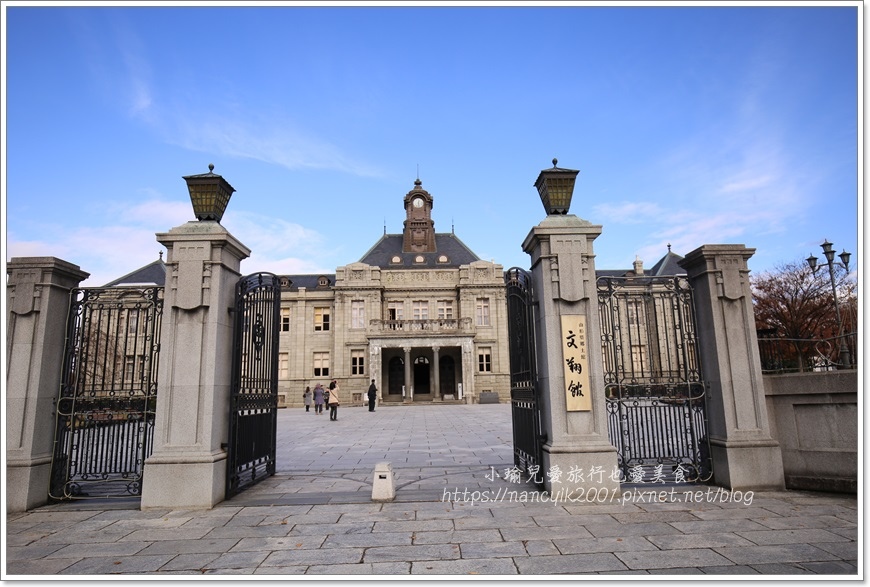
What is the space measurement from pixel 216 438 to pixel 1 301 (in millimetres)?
2856

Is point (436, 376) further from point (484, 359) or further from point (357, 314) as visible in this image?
point (357, 314)

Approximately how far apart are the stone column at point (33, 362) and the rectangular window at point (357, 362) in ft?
118

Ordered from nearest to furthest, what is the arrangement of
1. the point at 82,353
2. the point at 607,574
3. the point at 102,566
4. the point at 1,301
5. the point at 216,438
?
the point at 607,574 → the point at 102,566 → the point at 1,301 → the point at 216,438 → the point at 82,353

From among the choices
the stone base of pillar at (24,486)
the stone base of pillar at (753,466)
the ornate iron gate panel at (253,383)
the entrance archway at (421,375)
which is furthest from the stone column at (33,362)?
the entrance archway at (421,375)

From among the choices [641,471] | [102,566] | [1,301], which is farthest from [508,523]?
[1,301]

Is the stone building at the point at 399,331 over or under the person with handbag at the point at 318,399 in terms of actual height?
over

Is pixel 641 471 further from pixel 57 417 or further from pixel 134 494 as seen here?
pixel 57 417

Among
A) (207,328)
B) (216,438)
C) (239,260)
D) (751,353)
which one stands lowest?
(216,438)

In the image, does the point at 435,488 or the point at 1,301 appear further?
the point at 435,488

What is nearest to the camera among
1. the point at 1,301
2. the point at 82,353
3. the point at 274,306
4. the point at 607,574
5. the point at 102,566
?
the point at 607,574

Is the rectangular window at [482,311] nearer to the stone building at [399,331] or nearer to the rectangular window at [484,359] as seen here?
the stone building at [399,331]

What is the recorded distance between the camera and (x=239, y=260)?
7750 mm

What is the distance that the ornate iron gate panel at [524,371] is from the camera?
7.34 metres

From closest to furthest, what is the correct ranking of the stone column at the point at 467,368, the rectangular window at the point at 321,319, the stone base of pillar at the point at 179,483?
the stone base of pillar at the point at 179,483, the stone column at the point at 467,368, the rectangular window at the point at 321,319
